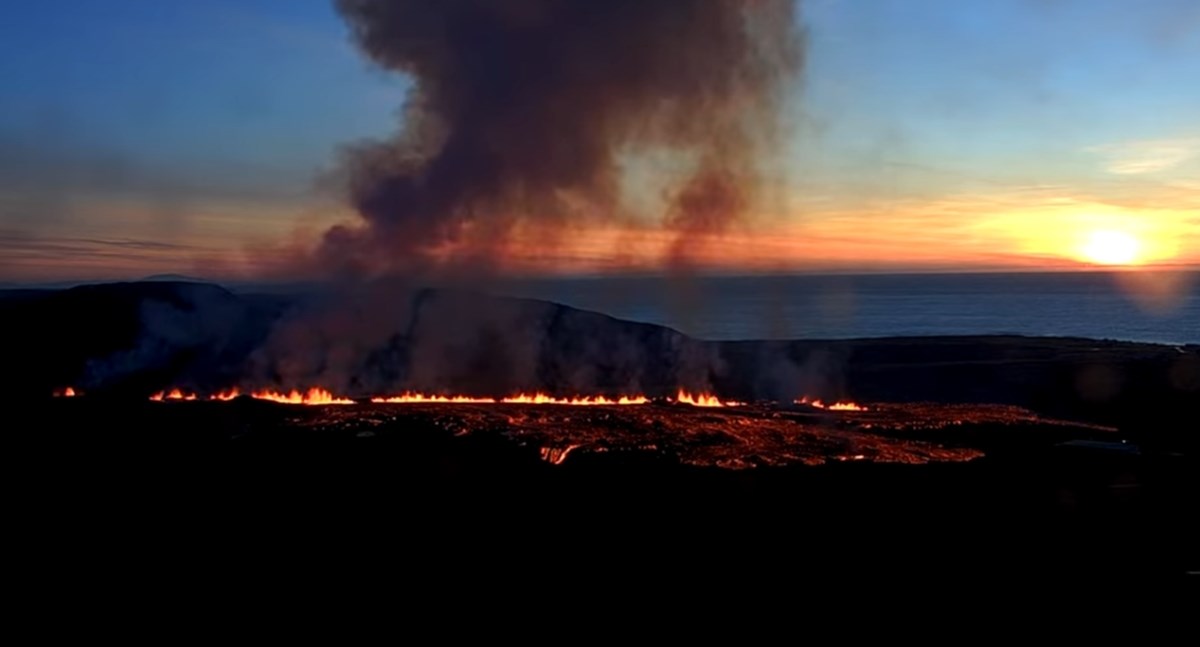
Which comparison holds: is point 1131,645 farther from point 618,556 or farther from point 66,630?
point 66,630

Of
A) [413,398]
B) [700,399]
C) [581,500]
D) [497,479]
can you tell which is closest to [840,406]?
[700,399]

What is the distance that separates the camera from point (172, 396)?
62.4m

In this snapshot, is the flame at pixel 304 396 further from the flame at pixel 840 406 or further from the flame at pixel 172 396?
the flame at pixel 840 406

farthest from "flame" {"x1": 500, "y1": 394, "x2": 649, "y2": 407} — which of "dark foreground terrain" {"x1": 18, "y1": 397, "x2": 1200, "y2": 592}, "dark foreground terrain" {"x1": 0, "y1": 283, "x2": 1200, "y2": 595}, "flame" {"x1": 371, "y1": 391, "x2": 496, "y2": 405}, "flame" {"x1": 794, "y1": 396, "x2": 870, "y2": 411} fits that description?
"dark foreground terrain" {"x1": 18, "y1": 397, "x2": 1200, "y2": 592}

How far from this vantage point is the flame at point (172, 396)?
200 feet

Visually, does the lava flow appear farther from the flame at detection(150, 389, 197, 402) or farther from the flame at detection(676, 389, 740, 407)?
the flame at detection(150, 389, 197, 402)

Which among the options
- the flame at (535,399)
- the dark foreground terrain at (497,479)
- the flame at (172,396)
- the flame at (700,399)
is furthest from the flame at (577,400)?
the flame at (172,396)

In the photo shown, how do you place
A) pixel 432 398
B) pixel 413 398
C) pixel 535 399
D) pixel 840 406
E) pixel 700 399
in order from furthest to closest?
pixel 700 399
pixel 535 399
pixel 840 406
pixel 432 398
pixel 413 398

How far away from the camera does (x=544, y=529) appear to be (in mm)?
32312

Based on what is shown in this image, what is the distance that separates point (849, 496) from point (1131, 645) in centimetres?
1439

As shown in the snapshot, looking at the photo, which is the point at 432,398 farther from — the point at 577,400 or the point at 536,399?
the point at 577,400

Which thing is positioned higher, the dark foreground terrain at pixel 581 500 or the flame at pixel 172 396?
the flame at pixel 172 396

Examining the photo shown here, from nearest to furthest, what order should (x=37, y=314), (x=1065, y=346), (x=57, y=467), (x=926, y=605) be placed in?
(x=926, y=605), (x=57, y=467), (x=37, y=314), (x=1065, y=346)

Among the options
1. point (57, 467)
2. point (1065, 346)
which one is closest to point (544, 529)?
point (57, 467)
